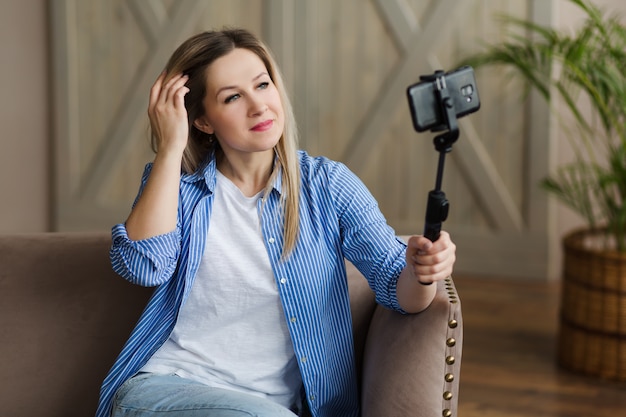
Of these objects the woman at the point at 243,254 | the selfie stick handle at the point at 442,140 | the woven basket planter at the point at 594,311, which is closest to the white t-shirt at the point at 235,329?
the woman at the point at 243,254

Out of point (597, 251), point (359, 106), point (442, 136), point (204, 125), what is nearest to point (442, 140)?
point (442, 136)

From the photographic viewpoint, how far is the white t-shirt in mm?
1707

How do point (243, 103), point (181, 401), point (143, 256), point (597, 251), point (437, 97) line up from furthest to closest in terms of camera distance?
point (597, 251)
point (243, 103)
point (143, 256)
point (181, 401)
point (437, 97)

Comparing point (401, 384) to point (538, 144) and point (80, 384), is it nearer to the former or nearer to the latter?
point (80, 384)

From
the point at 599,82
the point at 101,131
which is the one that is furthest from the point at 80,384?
the point at 101,131

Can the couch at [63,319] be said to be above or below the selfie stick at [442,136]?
below

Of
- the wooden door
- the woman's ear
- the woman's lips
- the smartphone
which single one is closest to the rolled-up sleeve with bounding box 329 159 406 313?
the woman's lips

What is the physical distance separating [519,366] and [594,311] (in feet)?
1.14

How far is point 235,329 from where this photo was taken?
5.67 feet

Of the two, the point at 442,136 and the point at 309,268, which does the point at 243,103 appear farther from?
the point at 442,136

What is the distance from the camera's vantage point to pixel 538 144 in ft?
13.8

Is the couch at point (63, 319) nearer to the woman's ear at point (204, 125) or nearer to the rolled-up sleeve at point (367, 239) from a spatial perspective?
the rolled-up sleeve at point (367, 239)

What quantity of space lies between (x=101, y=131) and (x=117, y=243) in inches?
139

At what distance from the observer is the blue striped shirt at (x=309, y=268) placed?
1.71 m
